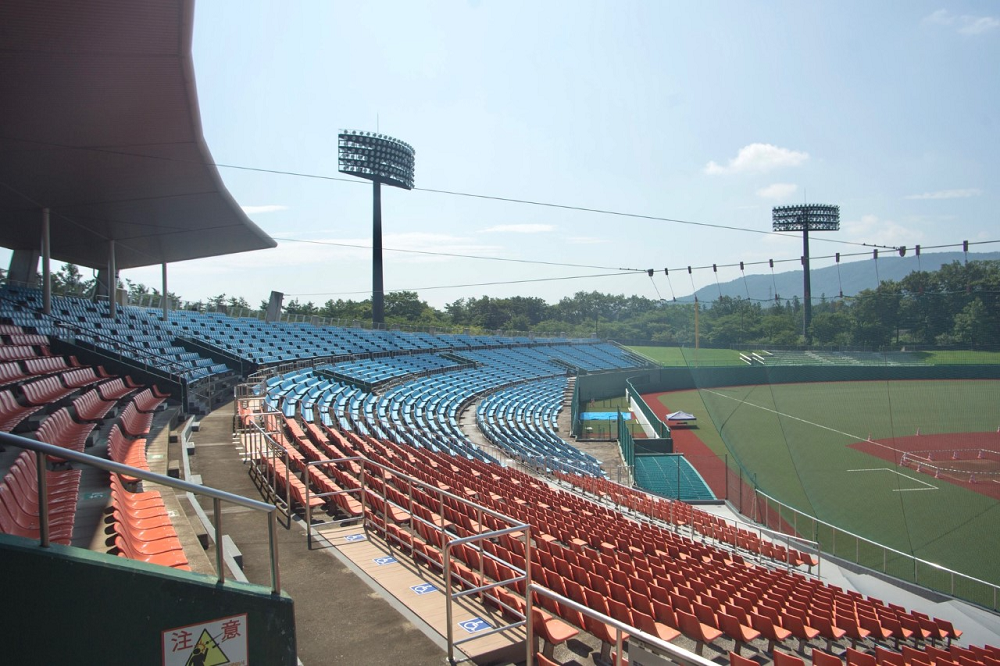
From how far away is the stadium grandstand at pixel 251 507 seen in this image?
3.15 meters

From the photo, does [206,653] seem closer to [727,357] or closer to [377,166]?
[727,357]

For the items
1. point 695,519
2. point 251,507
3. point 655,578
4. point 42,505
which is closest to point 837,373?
point 695,519

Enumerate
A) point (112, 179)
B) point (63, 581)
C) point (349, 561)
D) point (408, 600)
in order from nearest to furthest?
point (63, 581) < point (408, 600) < point (349, 561) < point (112, 179)

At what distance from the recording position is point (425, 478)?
1142cm

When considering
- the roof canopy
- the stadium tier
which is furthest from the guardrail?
the roof canopy

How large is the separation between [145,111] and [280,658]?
9.57 m

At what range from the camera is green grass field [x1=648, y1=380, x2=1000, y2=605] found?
540 inches

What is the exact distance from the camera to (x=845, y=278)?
116m

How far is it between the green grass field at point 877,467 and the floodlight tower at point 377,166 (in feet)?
94.2

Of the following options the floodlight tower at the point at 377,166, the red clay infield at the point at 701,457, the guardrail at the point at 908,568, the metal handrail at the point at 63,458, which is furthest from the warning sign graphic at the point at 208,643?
the floodlight tower at the point at 377,166

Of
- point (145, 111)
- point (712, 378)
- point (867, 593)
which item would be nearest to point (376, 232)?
point (712, 378)

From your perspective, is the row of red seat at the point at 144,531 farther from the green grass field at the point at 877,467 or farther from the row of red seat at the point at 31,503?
the green grass field at the point at 877,467

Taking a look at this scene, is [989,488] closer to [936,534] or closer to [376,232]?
[936,534]

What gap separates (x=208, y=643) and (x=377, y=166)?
46.2m
